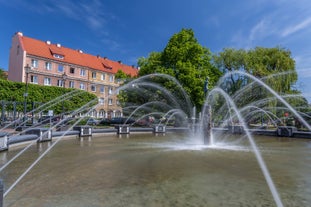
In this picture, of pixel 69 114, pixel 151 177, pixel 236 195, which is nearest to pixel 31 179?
pixel 151 177

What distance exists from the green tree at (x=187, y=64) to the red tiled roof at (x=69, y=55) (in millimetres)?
29822

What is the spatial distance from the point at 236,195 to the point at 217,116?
33.1 meters

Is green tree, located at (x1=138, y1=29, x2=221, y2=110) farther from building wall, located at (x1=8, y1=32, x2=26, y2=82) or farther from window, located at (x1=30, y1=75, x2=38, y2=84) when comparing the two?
building wall, located at (x1=8, y1=32, x2=26, y2=82)

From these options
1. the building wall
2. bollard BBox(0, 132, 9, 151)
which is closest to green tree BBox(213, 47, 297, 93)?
bollard BBox(0, 132, 9, 151)

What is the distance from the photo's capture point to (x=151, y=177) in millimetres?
6547

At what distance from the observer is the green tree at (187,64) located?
1243 inches

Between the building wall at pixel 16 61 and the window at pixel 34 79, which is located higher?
the building wall at pixel 16 61

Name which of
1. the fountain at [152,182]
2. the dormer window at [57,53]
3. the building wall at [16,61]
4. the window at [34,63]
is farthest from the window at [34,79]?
the fountain at [152,182]

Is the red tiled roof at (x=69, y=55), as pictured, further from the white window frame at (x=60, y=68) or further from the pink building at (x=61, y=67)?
the white window frame at (x=60, y=68)

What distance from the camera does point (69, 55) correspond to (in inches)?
2388

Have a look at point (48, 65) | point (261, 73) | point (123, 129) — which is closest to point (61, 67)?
point (48, 65)

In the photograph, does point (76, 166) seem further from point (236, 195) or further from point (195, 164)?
point (236, 195)

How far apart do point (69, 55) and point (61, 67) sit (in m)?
5.96

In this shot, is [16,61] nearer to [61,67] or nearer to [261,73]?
[61,67]
